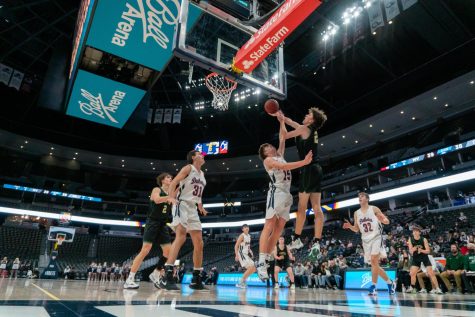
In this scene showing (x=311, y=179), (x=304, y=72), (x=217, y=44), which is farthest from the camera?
(x=304, y=72)

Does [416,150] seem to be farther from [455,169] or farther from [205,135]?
[205,135]

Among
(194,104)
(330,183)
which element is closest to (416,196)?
(330,183)

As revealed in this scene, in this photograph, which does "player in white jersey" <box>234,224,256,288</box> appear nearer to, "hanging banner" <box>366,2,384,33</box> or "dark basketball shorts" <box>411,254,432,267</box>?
"dark basketball shorts" <box>411,254,432,267</box>

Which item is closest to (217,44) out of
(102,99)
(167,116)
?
(102,99)

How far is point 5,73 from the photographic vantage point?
2438cm

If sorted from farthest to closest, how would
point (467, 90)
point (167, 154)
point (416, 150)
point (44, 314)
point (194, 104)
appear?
1. point (167, 154)
2. point (194, 104)
3. point (416, 150)
4. point (467, 90)
5. point (44, 314)

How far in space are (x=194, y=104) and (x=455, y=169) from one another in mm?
21207

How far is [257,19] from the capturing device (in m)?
7.30

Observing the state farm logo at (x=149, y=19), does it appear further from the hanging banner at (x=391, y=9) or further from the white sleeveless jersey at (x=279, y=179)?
the hanging banner at (x=391, y=9)

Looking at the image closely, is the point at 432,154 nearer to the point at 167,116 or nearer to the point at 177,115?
the point at 177,115

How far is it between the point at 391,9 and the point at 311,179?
12.5 m

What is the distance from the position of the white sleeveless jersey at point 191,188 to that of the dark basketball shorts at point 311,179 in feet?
6.52

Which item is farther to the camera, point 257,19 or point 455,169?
point 455,169

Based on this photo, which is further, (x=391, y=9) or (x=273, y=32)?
(x=391, y=9)
